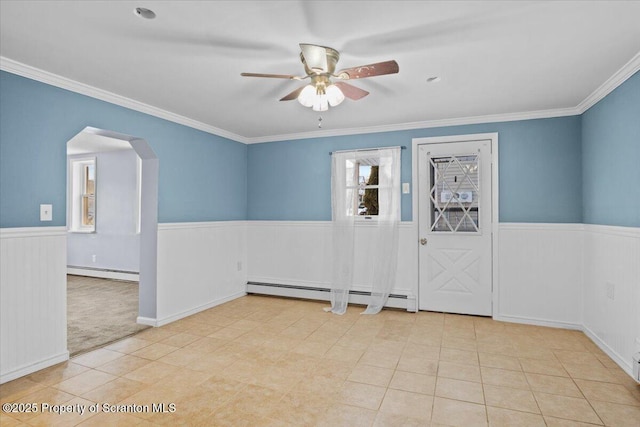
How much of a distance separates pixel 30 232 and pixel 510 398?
3820 millimetres

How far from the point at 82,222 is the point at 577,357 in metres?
8.15

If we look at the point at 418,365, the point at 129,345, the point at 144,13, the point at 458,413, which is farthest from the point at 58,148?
the point at 458,413

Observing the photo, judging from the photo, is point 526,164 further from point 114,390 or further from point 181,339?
point 114,390

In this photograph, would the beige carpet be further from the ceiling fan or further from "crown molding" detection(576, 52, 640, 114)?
"crown molding" detection(576, 52, 640, 114)

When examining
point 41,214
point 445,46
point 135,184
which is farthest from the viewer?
point 135,184

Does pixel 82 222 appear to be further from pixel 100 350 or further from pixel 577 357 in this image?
pixel 577 357

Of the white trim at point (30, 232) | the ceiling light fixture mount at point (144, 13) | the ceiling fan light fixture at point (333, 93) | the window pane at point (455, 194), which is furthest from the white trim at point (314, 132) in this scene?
the ceiling fan light fixture at point (333, 93)

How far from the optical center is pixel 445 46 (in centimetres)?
247

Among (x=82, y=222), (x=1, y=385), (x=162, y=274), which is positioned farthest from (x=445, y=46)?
(x=82, y=222)

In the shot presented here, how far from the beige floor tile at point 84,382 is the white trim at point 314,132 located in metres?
2.40

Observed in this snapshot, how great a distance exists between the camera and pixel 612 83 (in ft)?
10.1

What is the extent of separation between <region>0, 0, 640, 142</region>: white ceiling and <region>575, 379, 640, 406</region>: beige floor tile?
244 cm

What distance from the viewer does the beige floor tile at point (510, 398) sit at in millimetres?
2354

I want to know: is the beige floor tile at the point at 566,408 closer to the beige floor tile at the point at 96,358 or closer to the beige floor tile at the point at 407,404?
the beige floor tile at the point at 407,404
